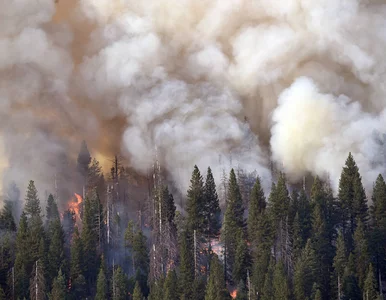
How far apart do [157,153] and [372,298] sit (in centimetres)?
3755

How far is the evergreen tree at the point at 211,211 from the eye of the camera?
283 ft

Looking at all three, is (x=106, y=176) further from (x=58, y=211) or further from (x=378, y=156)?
(x=378, y=156)

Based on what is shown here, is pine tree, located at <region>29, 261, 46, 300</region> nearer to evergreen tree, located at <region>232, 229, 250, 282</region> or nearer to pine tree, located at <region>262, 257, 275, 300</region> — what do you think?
Result: evergreen tree, located at <region>232, 229, 250, 282</region>

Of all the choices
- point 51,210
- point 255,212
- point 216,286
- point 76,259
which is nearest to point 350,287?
point 216,286

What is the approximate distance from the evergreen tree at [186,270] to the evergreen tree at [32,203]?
1741 centimetres

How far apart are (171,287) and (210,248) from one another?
7561 mm

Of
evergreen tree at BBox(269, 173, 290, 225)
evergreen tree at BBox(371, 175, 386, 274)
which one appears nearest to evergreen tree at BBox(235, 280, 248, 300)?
evergreen tree at BBox(269, 173, 290, 225)

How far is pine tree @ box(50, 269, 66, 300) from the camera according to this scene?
78.6m

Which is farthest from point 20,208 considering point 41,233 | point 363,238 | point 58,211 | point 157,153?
point 363,238

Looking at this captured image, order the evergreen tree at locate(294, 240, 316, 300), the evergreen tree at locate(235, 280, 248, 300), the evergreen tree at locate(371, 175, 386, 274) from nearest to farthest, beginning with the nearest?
the evergreen tree at locate(294, 240, 316, 300)
the evergreen tree at locate(235, 280, 248, 300)
the evergreen tree at locate(371, 175, 386, 274)

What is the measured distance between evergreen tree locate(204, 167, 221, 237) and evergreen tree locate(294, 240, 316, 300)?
10.8 m

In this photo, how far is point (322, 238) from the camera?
267 ft

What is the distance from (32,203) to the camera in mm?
91000

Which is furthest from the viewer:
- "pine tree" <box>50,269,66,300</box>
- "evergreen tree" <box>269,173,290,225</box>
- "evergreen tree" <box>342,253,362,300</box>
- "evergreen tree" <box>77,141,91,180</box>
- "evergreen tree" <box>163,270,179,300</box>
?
"evergreen tree" <box>77,141,91,180</box>
